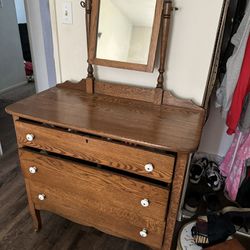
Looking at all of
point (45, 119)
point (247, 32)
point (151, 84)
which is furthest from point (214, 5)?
point (45, 119)

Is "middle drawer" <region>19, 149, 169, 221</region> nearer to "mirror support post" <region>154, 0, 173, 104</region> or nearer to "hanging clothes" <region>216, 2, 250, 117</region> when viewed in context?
"mirror support post" <region>154, 0, 173, 104</region>

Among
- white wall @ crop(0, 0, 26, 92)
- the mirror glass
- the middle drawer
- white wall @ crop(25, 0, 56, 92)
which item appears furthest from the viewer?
white wall @ crop(0, 0, 26, 92)

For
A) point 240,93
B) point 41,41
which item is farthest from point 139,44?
point 41,41

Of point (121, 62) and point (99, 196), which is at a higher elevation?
point (121, 62)

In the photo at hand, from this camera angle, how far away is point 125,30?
1.17 m

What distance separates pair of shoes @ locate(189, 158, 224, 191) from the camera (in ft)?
5.91

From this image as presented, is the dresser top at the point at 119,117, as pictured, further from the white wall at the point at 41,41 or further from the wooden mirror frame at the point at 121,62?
the white wall at the point at 41,41

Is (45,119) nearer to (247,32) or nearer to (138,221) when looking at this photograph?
(138,221)

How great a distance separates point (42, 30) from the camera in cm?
237

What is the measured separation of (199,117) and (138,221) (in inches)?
22.3

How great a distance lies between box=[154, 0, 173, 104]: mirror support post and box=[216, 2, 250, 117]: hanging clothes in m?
0.32

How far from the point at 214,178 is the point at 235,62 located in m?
0.99

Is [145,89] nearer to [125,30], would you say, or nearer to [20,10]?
[125,30]

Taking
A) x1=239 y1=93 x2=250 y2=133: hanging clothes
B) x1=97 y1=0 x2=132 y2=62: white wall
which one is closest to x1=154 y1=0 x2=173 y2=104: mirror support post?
x1=97 y1=0 x2=132 y2=62: white wall
